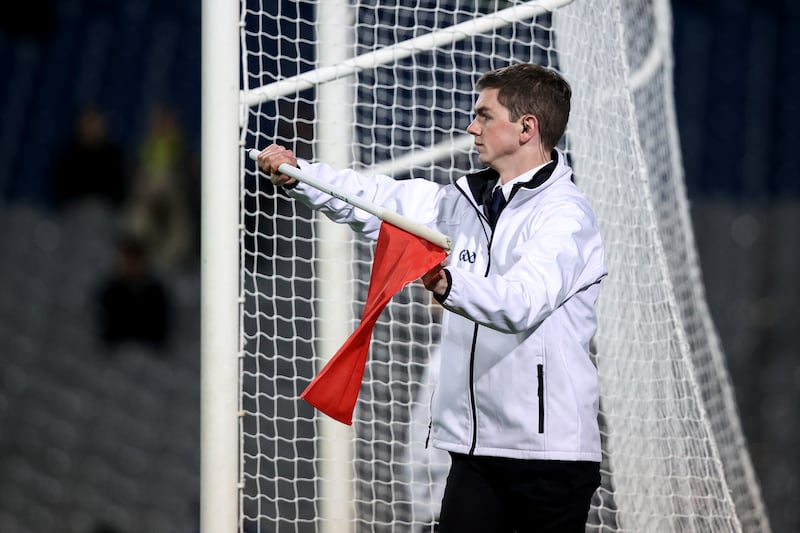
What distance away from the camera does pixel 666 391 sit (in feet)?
8.72

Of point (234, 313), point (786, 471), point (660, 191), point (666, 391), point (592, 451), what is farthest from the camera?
point (786, 471)

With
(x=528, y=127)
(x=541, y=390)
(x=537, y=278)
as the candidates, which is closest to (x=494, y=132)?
(x=528, y=127)

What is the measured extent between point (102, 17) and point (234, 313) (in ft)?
15.4

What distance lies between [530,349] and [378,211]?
1.17 feet

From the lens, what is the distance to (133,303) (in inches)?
213

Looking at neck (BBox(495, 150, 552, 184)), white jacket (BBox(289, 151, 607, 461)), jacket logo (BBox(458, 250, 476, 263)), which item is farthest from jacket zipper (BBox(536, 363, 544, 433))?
neck (BBox(495, 150, 552, 184))

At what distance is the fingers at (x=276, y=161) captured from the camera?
187 centimetres

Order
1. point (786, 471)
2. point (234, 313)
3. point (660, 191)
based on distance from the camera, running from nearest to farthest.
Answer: point (234, 313) → point (660, 191) → point (786, 471)

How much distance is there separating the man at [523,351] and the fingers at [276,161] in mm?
338

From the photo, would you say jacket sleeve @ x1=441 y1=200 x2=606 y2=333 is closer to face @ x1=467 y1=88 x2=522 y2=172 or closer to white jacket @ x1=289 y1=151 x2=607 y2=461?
white jacket @ x1=289 y1=151 x2=607 y2=461

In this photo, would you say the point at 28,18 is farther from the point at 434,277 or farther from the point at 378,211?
A: the point at 434,277

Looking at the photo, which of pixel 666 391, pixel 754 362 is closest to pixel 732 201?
pixel 754 362

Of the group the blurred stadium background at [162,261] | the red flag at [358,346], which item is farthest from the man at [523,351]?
the blurred stadium background at [162,261]

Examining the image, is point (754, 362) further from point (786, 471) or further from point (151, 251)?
point (151, 251)
